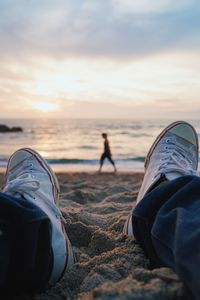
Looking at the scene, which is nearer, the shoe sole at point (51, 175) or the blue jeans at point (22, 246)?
the blue jeans at point (22, 246)

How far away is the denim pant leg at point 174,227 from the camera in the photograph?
34.9 inches

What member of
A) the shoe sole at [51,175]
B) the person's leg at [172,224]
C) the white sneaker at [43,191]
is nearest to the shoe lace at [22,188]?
the white sneaker at [43,191]

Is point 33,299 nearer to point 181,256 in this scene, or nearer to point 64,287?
point 64,287

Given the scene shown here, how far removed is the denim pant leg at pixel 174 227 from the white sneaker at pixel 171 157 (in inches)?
8.2

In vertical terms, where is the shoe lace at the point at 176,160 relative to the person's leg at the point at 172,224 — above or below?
above

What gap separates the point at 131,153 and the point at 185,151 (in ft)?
36.6

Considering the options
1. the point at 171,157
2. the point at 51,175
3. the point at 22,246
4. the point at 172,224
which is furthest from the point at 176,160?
the point at 22,246

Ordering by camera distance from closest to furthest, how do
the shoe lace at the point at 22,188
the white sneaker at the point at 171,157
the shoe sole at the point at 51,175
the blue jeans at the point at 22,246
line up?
the blue jeans at the point at 22,246
the shoe lace at the point at 22,188
the white sneaker at the point at 171,157
the shoe sole at the point at 51,175

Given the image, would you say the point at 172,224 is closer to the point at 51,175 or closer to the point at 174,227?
the point at 174,227

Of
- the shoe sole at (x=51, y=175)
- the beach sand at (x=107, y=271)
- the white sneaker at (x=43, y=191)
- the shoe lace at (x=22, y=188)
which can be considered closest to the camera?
the beach sand at (x=107, y=271)

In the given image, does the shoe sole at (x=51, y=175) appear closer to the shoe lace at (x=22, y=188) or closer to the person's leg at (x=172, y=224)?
the shoe lace at (x=22, y=188)

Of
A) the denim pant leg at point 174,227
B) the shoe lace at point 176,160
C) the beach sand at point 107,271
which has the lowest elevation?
the beach sand at point 107,271

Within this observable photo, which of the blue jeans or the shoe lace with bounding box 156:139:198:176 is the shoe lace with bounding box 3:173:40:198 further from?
the shoe lace with bounding box 156:139:198:176

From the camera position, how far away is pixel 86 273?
1263 millimetres
